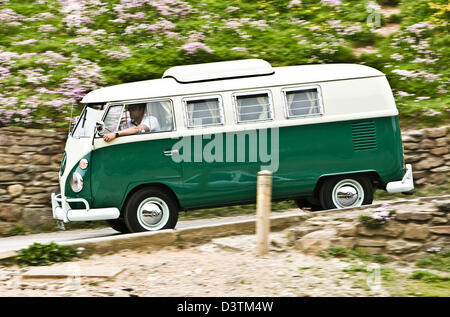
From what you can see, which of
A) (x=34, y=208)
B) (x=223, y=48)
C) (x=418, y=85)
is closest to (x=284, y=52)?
(x=223, y=48)

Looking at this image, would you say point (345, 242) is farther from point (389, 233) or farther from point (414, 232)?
point (414, 232)

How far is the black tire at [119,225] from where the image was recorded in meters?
11.4

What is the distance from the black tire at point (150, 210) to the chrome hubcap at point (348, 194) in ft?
7.86

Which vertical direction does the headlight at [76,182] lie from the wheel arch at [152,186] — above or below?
above

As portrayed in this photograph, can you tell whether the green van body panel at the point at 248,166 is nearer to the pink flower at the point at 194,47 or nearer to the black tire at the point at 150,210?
the black tire at the point at 150,210

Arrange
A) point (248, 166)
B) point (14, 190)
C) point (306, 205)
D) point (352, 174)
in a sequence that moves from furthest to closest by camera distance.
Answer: point (14, 190) → point (306, 205) → point (352, 174) → point (248, 166)

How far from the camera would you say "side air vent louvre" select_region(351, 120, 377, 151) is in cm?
1099

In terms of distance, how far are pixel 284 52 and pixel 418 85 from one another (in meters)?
2.77

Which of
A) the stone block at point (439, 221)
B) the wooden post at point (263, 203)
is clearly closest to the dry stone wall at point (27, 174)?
the wooden post at point (263, 203)

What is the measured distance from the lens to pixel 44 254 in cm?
893

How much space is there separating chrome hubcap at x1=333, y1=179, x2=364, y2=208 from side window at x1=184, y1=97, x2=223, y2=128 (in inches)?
80.8

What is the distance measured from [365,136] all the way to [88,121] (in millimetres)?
4005

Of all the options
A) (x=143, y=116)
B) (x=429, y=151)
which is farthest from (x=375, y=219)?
(x=429, y=151)

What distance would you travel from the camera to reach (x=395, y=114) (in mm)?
11070
